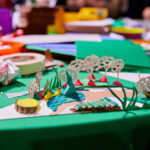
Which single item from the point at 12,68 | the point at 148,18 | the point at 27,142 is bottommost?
the point at 27,142

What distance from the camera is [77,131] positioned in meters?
0.54

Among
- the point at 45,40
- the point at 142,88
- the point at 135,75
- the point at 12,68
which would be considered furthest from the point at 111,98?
the point at 45,40

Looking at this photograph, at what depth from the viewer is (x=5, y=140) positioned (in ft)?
1.69

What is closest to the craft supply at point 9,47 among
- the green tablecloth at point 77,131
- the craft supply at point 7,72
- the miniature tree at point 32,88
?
the craft supply at point 7,72

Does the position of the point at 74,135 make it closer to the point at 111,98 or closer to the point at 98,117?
the point at 98,117

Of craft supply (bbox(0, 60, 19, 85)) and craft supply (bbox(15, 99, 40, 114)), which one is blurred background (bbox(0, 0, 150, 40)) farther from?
craft supply (bbox(15, 99, 40, 114))

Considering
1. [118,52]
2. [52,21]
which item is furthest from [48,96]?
[52,21]

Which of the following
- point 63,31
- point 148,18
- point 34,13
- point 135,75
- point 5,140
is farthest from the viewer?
point 148,18

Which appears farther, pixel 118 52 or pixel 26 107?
pixel 118 52

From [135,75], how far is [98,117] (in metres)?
0.41

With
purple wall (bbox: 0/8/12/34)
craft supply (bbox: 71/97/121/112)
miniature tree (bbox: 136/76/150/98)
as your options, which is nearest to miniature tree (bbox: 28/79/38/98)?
craft supply (bbox: 71/97/121/112)

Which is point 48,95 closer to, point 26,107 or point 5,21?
point 26,107

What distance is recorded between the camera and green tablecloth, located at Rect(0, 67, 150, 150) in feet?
1.69

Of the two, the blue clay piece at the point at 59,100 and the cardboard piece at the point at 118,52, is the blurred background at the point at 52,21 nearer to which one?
the cardboard piece at the point at 118,52
